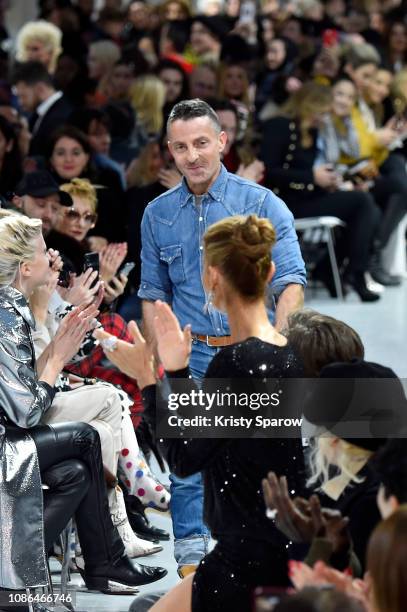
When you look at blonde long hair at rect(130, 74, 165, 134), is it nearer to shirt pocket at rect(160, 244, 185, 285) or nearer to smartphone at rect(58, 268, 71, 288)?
smartphone at rect(58, 268, 71, 288)

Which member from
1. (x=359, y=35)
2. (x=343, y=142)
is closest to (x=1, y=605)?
(x=343, y=142)

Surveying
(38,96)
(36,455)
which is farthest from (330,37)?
(36,455)

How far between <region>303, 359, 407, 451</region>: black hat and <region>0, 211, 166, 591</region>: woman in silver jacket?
0.98m

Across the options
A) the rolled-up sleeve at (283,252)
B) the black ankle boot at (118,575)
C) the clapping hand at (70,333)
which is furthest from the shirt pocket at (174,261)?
the black ankle boot at (118,575)

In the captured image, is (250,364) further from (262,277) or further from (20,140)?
(20,140)

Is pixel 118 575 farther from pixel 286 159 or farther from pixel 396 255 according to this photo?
pixel 396 255

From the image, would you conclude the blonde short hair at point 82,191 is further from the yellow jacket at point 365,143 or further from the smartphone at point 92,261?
the yellow jacket at point 365,143

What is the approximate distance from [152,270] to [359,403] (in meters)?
1.43

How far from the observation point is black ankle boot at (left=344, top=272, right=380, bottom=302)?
881 centimetres

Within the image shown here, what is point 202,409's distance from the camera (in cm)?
305

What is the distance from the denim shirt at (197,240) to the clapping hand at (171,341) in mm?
1069

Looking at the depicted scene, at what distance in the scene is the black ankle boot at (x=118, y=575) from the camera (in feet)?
12.9

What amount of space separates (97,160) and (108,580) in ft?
12.0

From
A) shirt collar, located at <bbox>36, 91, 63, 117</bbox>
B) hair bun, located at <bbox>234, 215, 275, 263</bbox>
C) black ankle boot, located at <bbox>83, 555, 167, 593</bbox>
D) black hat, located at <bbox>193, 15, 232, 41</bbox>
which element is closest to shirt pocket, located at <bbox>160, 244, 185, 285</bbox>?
black ankle boot, located at <bbox>83, 555, 167, 593</bbox>
